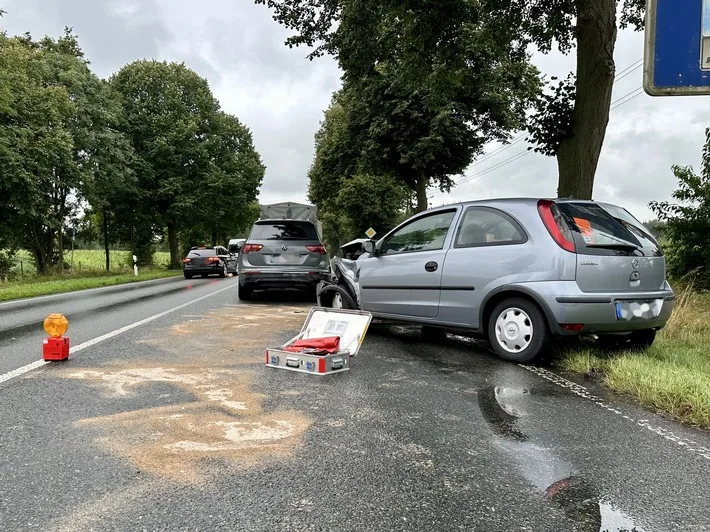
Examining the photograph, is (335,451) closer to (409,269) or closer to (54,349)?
(54,349)

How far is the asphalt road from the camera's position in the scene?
2586mm

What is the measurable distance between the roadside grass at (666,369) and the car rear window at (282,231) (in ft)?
24.1

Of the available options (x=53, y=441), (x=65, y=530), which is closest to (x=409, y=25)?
(x=53, y=441)

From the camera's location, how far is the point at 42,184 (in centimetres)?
2434

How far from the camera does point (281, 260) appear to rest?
483 inches

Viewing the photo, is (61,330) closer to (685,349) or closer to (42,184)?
(685,349)

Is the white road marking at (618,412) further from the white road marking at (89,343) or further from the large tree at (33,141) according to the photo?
the large tree at (33,141)

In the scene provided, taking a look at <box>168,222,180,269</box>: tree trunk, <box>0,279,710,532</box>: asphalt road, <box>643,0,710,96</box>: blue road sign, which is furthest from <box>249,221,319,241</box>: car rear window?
<box>168,222,180,269</box>: tree trunk

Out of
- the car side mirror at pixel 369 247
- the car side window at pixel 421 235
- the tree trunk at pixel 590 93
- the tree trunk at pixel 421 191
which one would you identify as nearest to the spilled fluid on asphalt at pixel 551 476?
the car side window at pixel 421 235

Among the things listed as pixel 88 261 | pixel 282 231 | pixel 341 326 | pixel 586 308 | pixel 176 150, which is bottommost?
pixel 341 326

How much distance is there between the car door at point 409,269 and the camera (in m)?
6.78

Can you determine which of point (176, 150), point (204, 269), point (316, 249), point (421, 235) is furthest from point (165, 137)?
point (421, 235)

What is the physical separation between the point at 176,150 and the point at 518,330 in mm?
33113

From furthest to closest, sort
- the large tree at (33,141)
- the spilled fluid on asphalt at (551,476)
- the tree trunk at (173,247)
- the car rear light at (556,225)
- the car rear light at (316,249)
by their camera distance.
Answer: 1. the tree trunk at (173,247)
2. the large tree at (33,141)
3. the car rear light at (316,249)
4. the car rear light at (556,225)
5. the spilled fluid on asphalt at (551,476)
